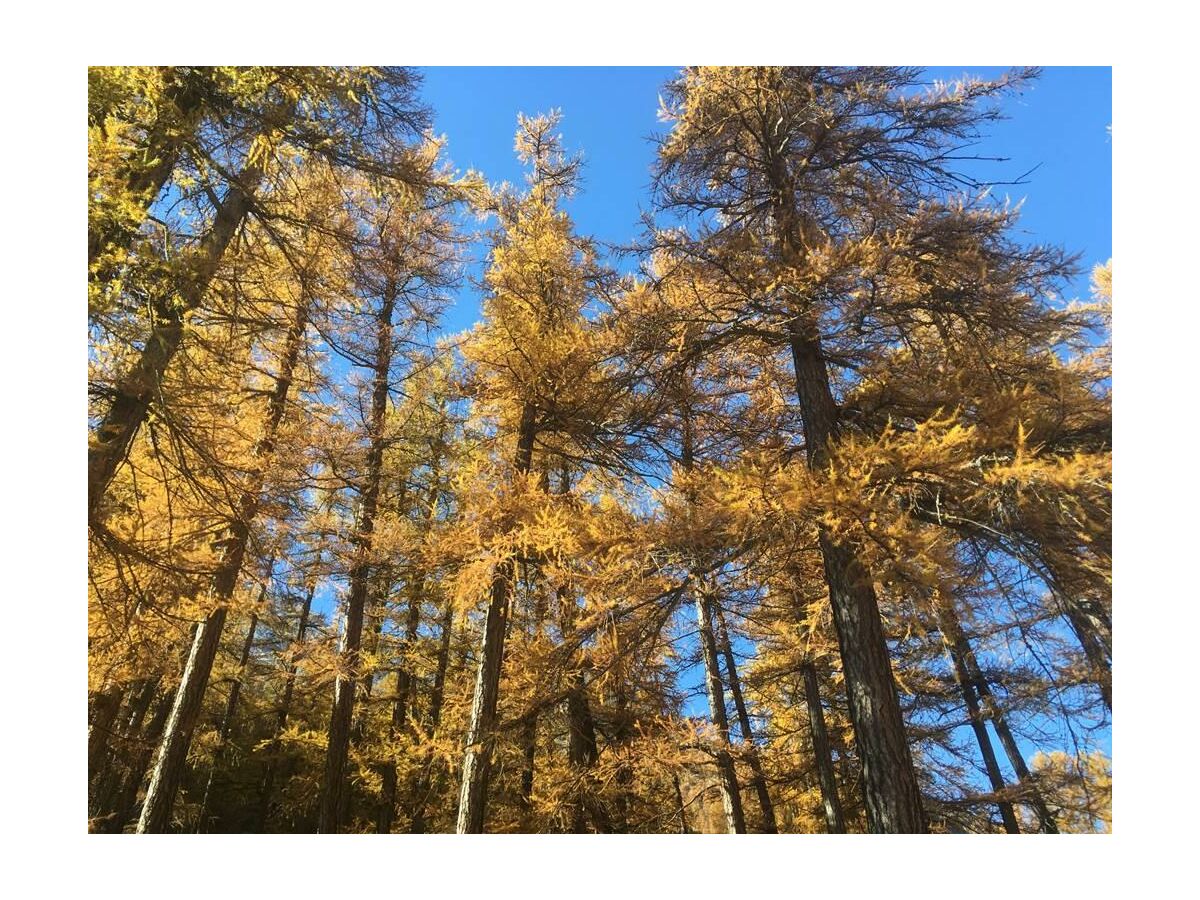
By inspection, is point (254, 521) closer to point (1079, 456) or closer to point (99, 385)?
point (99, 385)

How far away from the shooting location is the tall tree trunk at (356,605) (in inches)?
222

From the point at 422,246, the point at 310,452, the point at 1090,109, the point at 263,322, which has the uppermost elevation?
the point at 422,246

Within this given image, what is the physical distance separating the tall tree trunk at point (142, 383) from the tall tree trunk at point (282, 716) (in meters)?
3.52

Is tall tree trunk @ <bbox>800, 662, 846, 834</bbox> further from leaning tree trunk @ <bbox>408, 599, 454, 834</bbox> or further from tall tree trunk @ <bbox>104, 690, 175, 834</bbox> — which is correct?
tall tree trunk @ <bbox>104, 690, 175, 834</bbox>

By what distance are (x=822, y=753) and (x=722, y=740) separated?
3.52 feet

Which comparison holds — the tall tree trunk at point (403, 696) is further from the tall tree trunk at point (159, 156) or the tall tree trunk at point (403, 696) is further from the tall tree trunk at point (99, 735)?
the tall tree trunk at point (159, 156)

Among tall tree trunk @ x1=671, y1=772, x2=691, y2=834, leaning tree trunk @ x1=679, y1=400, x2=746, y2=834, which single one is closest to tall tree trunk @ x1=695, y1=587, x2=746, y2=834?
leaning tree trunk @ x1=679, y1=400, x2=746, y2=834

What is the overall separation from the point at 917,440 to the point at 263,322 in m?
3.77

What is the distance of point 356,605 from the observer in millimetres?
6363

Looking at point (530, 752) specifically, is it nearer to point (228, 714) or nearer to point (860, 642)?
point (860, 642)

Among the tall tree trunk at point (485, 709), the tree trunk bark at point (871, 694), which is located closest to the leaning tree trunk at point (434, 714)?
the tall tree trunk at point (485, 709)

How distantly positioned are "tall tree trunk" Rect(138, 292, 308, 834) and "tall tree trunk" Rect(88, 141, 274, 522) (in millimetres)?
911
